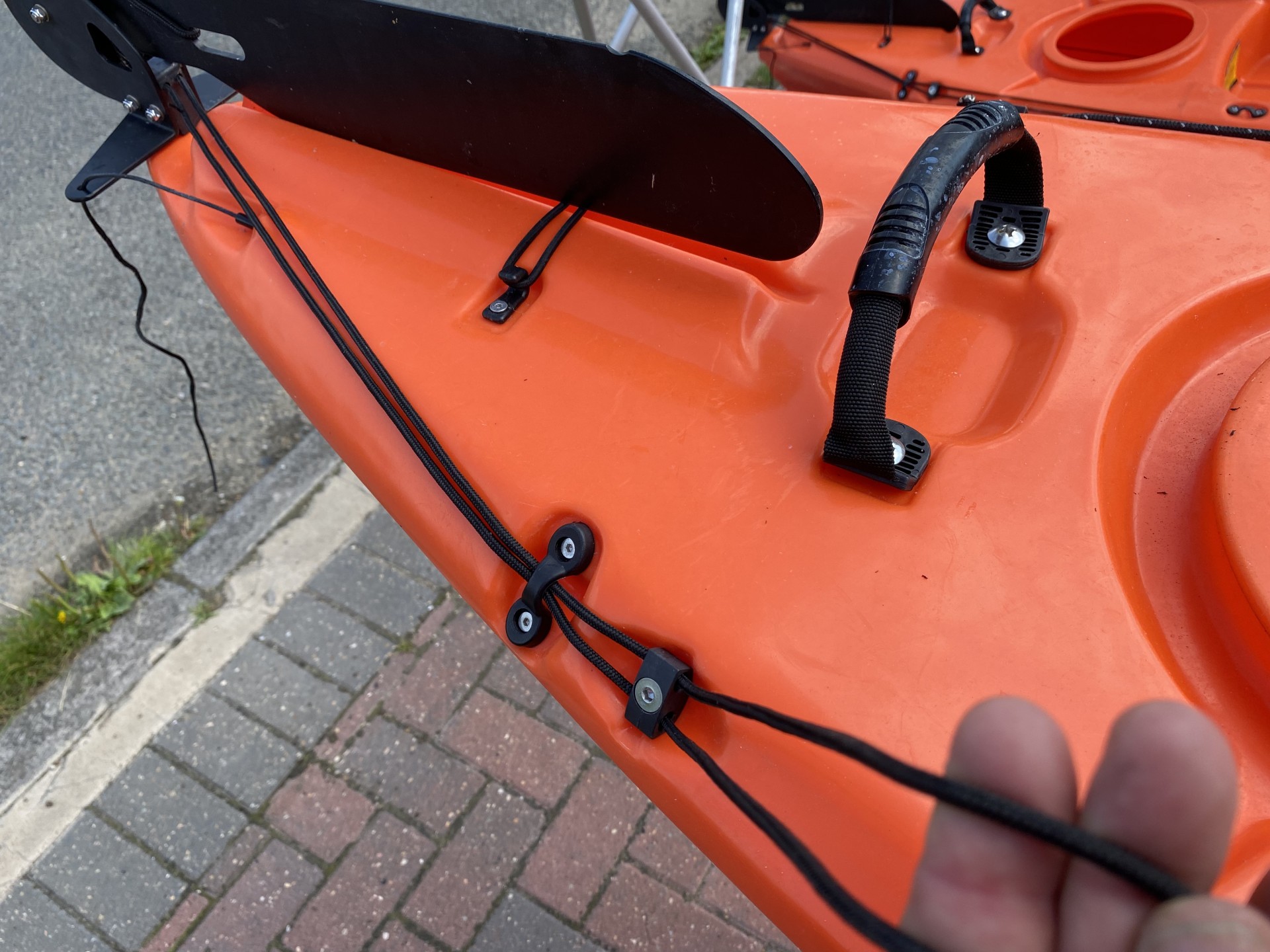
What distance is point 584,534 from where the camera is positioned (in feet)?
3.09

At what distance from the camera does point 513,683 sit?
1909 millimetres

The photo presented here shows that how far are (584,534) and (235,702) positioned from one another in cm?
137

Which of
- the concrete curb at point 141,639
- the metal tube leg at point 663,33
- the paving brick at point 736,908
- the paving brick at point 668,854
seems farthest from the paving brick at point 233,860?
the metal tube leg at point 663,33

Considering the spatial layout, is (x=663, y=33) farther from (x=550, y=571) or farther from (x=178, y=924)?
(x=178, y=924)

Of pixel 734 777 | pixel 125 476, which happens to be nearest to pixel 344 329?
pixel 734 777

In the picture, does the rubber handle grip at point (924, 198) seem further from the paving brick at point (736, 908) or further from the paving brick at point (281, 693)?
the paving brick at point (281, 693)

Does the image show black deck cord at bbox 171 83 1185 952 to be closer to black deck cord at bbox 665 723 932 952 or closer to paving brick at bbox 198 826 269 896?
black deck cord at bbox 665 723 932 952

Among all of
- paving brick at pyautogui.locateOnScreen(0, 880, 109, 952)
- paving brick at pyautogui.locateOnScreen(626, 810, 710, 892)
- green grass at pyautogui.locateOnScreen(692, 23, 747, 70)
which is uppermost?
green grass at pyautogui.locateOnScreen(692, 23, 747, 70)

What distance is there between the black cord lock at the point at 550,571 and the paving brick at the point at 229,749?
1129 millimetres

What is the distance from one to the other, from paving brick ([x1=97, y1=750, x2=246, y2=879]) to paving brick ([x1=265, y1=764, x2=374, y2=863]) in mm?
89

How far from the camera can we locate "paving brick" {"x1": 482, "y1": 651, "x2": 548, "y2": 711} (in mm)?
1883

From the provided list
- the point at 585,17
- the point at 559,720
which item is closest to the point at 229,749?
the point at 559,720

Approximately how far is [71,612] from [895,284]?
6.85ft

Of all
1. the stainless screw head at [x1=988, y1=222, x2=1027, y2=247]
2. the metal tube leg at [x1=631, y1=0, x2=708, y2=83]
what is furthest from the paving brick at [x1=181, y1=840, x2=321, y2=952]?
the metal tube leg at [x1=631, y1=0, x2=708, y2=83]
